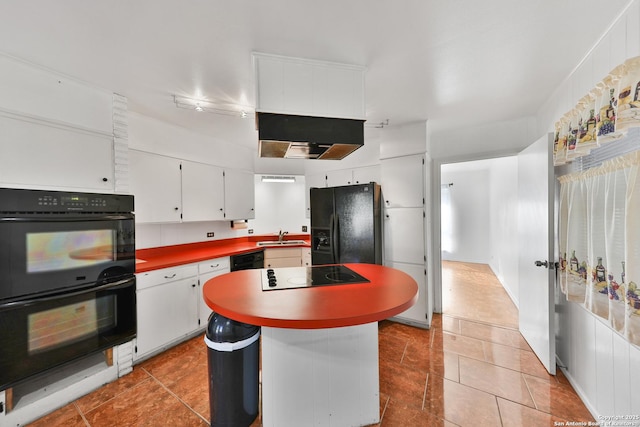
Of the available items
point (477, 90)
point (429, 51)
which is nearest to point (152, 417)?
point (429, 51)

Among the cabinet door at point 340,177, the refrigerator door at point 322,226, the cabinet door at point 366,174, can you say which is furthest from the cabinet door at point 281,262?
the cabinet door at point 366,174

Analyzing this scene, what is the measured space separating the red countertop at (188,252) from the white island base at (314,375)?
5.35 ft

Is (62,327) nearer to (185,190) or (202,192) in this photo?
(185,190)

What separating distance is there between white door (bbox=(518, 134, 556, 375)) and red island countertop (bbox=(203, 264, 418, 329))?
1404mm

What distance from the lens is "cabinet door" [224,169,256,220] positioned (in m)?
3.49

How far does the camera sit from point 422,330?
115 inches

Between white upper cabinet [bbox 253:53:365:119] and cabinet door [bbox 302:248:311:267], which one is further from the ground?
white upper cabinet [bbox 253:53:365:119]

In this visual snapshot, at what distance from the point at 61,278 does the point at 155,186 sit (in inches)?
47.3

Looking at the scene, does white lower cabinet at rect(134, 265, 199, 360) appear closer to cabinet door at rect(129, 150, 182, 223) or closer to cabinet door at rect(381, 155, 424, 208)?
cabinet door at rect(129, 150, 182, 223)

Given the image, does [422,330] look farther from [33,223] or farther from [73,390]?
[33,223]

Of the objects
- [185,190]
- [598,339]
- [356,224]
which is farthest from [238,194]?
[598,339]

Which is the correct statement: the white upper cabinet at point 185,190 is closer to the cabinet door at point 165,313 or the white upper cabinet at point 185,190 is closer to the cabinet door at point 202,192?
the cabinet door at point 202,192

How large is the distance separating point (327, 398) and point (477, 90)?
2.71 meters

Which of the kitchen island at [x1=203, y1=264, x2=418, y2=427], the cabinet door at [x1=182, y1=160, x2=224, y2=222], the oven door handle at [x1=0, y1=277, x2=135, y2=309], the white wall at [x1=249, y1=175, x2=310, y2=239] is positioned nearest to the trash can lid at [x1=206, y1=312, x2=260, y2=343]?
the kitchen island at [x1=203, y1=264, x2=418, y2=427]
